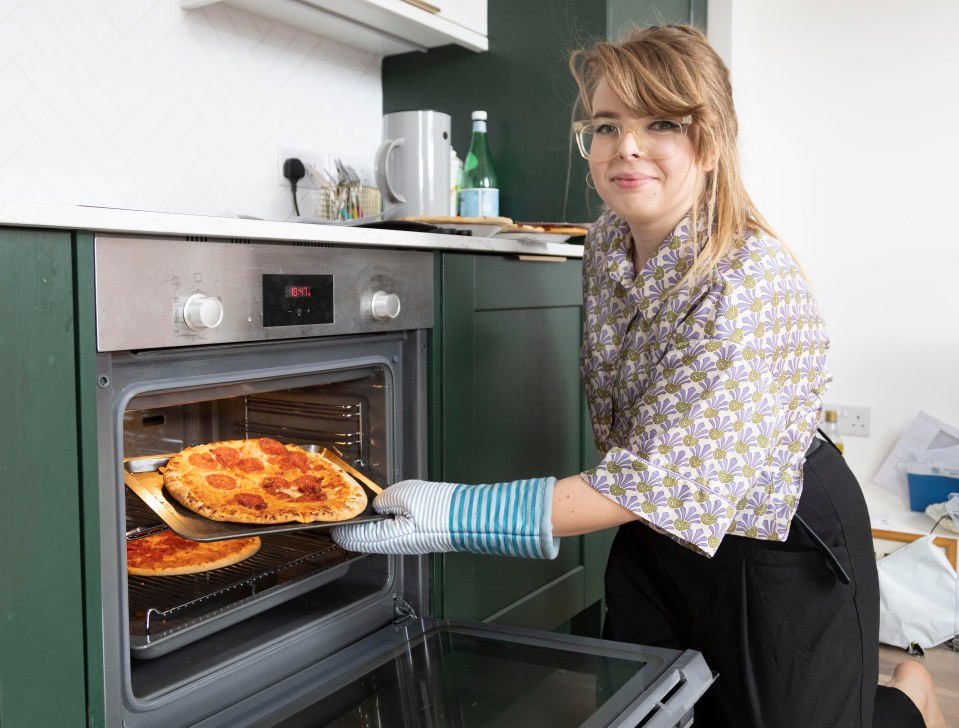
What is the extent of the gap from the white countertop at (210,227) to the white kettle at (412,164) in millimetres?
392

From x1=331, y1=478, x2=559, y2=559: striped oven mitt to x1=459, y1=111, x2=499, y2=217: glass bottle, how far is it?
109 cm

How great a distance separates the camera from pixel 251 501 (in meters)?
1.25

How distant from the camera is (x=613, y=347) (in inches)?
56.7

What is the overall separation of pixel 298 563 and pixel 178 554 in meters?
0.19

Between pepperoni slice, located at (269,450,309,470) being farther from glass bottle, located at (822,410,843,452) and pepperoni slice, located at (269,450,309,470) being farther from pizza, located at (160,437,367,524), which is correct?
glass bottle, located at (822,410,843,452)

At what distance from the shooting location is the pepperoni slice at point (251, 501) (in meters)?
1.23

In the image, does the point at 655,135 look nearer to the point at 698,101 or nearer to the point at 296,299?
the point at 698,101

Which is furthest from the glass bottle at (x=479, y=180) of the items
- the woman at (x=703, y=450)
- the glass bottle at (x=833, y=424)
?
the glass bottle at (x=833, y=424)

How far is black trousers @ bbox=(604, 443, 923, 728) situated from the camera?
130 centimetres

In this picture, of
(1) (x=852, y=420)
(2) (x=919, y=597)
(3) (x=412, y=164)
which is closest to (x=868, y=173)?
(1) (x=852, y=420)

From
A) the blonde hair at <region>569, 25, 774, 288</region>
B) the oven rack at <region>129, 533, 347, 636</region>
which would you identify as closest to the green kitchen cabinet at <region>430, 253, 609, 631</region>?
the oven rack at <region>129, 533, 347, 636</region>

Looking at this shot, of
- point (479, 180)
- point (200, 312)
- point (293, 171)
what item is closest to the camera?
point (200, 312)

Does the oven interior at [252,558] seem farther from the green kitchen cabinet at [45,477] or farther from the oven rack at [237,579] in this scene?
the green kitchen cabinet at [45,477]

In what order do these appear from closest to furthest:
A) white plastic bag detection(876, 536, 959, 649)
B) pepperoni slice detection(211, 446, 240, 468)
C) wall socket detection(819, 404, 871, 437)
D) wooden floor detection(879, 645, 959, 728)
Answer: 1. pepperoni slice detection(211, 446, 240, 468)
2. wooden floor detection(879, 645, 959, 728)
3. white plastic bag detection(876, 536, 959, 649)
4. wall socket detection(819, 404, 871, 437)
